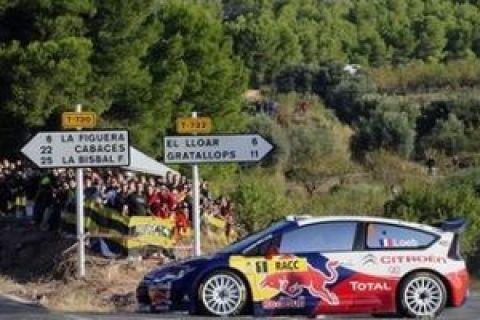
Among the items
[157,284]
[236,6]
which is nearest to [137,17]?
[157,284]

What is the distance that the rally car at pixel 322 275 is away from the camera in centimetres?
1586


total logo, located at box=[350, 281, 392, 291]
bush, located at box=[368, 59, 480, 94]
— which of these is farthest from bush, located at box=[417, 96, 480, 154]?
total logo, located at box=[350, 281, 392, 291]

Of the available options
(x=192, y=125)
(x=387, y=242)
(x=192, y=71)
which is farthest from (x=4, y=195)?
(x=192, y=71)

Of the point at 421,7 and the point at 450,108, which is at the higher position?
the point at 421,7

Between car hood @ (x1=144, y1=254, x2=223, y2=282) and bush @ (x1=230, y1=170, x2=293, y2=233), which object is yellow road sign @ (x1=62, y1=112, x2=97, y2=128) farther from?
bush @ (x1=230, y1=170, x2=293, y2=233)

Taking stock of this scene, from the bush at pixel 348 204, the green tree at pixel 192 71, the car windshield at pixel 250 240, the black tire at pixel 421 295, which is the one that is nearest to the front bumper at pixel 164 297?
the car windshield at pixel 250 240

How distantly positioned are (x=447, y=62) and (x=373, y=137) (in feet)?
116

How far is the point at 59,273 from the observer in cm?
2142

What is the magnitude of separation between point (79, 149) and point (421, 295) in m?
6.20

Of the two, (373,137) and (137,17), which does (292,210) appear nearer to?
(137,17)

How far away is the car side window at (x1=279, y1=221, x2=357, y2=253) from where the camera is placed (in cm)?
1605

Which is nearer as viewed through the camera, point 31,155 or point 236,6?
point 31,155

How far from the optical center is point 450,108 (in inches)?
3029

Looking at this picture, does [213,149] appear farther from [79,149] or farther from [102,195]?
[102,195]
